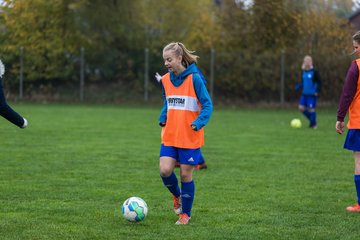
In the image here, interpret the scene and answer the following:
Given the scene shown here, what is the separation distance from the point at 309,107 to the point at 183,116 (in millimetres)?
12084

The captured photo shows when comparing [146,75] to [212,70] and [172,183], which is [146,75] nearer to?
[212,70]

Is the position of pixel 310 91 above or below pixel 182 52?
below

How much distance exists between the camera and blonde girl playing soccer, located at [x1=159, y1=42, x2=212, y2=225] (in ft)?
20.8

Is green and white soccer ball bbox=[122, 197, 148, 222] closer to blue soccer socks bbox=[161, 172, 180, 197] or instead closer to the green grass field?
the green grass field

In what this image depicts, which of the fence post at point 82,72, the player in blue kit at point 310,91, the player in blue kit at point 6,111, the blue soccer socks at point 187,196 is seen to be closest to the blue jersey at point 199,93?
the blue soccer socks at point 187,196

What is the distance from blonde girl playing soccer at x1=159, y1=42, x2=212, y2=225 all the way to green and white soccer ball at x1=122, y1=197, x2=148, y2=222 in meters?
0.36

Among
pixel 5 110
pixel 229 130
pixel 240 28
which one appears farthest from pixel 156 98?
pixel 5 110

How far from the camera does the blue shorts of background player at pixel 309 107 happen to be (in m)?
17.9

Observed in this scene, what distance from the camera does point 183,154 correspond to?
6.36m

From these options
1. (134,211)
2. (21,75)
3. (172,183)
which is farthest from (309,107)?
(21,75)

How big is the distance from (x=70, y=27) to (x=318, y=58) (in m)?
12.0

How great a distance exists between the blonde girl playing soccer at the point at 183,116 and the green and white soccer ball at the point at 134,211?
0.36 metres

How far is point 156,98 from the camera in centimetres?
2873

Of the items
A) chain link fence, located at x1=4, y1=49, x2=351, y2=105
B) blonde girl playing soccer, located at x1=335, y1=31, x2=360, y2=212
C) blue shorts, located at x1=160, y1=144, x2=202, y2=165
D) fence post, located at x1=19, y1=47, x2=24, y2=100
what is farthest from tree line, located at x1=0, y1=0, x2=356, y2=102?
blue shorts, located at x1=160, y1=144, x2=202, y2=165
